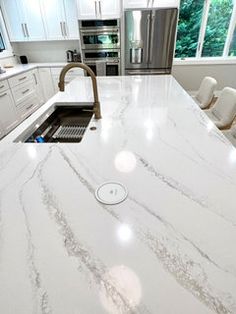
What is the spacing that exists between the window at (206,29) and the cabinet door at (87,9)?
67.2 inches

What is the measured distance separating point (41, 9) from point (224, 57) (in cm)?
373

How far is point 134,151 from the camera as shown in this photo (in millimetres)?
967

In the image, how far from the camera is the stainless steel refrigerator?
10.3 feet

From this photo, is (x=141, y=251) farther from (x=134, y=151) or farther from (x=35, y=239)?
(x=134, y=151)

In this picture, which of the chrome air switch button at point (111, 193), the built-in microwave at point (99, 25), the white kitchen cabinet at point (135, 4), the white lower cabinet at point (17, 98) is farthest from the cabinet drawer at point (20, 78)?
the chrome air switch button at point (111, 193)

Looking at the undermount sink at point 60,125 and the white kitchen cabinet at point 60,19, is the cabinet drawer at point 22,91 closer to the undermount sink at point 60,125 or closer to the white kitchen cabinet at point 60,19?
the white kitchen cabinet at point 60,19

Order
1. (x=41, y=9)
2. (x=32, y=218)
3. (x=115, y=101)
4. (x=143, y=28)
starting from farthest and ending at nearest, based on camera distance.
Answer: (x=41, y=9)
(x=143, y=28)
(x=115, y=101)
(x=32, y=218)

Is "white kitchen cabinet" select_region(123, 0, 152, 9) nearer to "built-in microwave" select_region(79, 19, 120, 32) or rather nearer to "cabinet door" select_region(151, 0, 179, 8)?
"cabinet door" select_region(151, 0, 179, 8)

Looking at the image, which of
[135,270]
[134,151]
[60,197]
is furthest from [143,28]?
[135,270]

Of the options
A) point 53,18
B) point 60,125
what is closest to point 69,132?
point 60,125

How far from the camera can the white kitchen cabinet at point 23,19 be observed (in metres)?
3.63

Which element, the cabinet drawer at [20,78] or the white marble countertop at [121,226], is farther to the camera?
the cabinet drawer at [20,78]

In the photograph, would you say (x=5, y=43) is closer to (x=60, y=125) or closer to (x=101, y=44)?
(x=101, y=44)

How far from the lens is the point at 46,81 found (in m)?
4.06
